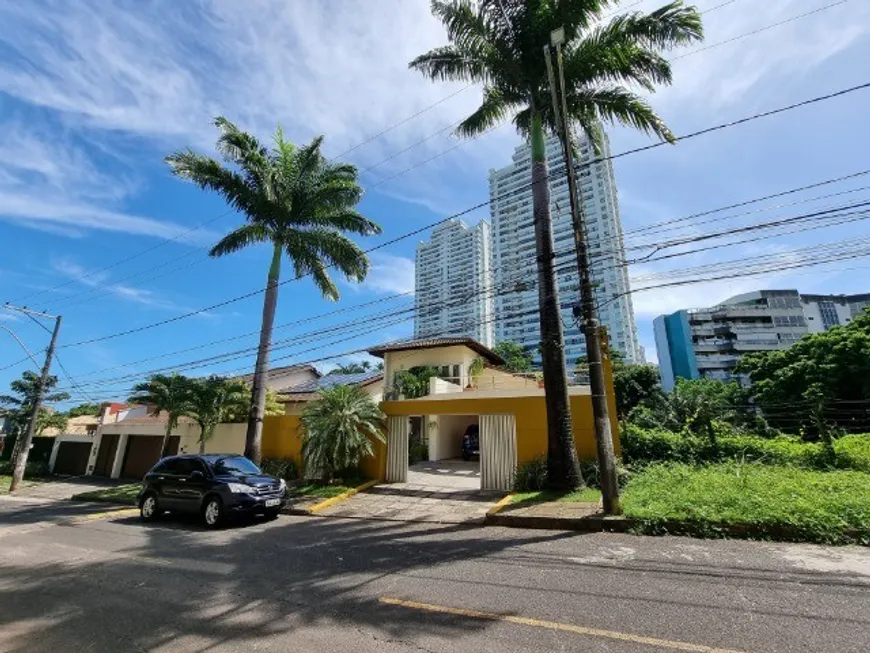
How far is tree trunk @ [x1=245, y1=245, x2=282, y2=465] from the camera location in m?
15.1

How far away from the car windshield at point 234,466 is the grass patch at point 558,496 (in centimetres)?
662

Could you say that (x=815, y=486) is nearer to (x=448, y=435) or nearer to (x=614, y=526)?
(x=614, y=526)

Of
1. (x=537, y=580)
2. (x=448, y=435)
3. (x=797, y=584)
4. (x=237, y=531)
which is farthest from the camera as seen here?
(x=448, y=435)

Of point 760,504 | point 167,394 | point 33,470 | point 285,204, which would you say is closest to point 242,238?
point 285,204

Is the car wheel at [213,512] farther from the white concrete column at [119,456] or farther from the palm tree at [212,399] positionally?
the white concrete column at [119,456]

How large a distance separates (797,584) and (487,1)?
1406 centimetres

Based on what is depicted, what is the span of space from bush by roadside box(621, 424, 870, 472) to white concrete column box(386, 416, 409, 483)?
685cm

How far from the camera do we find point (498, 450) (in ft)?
43.9

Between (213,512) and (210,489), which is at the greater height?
(210,489)

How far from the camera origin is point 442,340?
21.8 m

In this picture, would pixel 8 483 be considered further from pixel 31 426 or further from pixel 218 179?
pixel 218 179

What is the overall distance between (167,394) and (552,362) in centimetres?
1548

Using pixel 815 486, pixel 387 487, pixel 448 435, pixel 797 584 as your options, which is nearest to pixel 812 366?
pixel 448 435

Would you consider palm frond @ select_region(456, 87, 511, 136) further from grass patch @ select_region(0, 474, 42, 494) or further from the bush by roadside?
grass patch @ select_region(0, 474, 42, 494)
